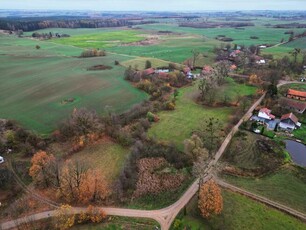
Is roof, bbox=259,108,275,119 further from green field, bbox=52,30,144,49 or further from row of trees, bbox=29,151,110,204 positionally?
green field, bbox=52,30,144,49

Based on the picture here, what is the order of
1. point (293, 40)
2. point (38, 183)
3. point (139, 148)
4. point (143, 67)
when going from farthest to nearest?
1. point (293, 40)
2. point (143, 67)
3. point (139, 148)
4. point (38, 183)

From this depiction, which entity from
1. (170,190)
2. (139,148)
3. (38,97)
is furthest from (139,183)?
(38,97)

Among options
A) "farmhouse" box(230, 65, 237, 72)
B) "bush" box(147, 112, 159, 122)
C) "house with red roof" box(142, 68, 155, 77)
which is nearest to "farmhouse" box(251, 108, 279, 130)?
"bush" box(147, 112, 159, 122)

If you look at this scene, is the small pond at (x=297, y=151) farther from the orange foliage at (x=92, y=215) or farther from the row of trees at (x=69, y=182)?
the orange foliage at (x=92, y=215)

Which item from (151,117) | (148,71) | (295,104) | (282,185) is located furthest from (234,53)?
(282,185)

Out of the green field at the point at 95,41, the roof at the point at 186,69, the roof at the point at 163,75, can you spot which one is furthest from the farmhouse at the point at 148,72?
the green field at the point at 95,41

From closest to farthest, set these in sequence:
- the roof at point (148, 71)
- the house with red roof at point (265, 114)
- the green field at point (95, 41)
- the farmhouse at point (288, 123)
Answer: the farmhouse at point (288, 123) < the house with red roof at point (265, 114) < the roof at point (148, 71) < the green field at point (95, 41)

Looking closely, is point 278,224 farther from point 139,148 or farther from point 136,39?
point 136,39
